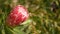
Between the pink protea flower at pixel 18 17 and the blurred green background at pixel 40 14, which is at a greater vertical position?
the pink protea flower at pixel 18 17

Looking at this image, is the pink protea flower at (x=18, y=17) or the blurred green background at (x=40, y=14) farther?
the blurred green background at (x=40, y=14)

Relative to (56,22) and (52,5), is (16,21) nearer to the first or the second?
(56,22)

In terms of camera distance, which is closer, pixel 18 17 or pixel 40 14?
pixel 18 17

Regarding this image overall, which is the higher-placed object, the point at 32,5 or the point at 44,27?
the point at 32,5

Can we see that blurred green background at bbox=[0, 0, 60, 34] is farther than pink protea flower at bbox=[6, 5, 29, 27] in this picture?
Yes

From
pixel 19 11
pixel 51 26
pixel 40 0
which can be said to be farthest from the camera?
pixel 40 0

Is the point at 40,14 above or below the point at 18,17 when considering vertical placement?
below

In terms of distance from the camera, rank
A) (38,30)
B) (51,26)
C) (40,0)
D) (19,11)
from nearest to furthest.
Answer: (19,11), (38,30), (51,26), (40,0)

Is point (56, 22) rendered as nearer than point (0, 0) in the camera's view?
No

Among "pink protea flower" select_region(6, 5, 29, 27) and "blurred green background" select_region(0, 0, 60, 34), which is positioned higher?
"pink protea flower" select_region(6, 5, 29, 27)

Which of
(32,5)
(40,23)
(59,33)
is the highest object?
(32,5)

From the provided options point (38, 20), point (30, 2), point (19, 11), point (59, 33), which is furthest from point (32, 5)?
point (19, 11)
